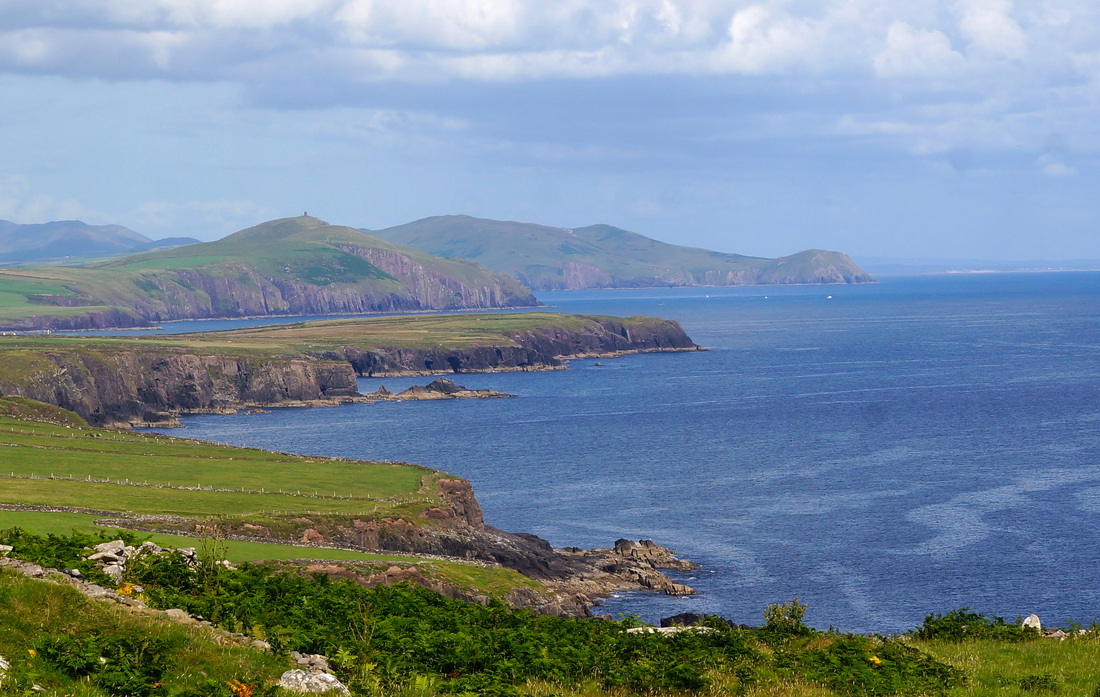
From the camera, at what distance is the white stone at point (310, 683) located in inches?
755

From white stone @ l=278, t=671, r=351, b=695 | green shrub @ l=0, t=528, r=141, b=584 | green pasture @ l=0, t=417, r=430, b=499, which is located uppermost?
green shrub @ l=0, t=528, r=141, b=584

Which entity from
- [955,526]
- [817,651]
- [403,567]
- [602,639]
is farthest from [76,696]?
[955,526]

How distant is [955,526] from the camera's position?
295 ft

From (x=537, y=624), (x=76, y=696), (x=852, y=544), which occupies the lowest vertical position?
(x=852, y=544)

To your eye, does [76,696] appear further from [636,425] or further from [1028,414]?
[1028,414]

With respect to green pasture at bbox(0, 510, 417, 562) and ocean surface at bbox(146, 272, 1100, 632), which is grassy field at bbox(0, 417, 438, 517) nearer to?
green pasture at bbox(0, 510, 417, 562)

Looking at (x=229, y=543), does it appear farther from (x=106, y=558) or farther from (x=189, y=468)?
(x=106, y=558)

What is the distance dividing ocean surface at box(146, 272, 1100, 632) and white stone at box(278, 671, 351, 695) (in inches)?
1953

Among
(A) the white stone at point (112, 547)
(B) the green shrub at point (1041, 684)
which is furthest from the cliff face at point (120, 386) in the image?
(B) the green shrub at point (1041, 684)

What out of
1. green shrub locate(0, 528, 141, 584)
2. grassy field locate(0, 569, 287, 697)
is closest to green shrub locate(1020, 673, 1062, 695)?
grassy field locate(0, 569, 287, 697)

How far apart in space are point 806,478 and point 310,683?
3915 inches

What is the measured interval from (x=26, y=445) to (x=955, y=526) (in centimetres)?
8180

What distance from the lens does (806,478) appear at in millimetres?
113812

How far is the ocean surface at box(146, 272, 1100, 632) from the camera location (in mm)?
73938
